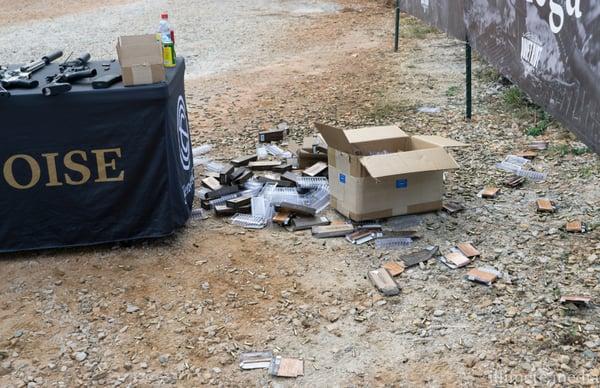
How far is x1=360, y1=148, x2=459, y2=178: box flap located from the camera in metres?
4.37

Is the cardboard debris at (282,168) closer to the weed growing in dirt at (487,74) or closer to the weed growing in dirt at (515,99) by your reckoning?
the weed growing in dirt at (515,99)

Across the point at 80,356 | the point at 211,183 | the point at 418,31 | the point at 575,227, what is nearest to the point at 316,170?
the point at 211,183

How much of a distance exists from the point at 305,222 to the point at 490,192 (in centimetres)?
148

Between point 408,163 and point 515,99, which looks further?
point 515,99

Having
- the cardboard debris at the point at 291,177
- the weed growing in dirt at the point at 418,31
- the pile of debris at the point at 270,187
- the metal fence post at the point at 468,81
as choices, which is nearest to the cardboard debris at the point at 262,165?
the pile of debris at the point at 270,187

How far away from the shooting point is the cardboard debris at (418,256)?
4.17m

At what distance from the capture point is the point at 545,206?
4.71 m

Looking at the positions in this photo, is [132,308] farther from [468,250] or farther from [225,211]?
[468,250]

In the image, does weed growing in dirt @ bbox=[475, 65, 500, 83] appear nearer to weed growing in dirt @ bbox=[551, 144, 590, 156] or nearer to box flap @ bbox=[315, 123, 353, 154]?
weed growing in dirt @ bbox=[551, 144, 590, 156]

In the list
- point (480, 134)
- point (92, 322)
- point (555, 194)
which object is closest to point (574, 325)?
point (555, 194)

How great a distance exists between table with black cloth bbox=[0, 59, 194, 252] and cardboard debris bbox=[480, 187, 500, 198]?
2.29 m

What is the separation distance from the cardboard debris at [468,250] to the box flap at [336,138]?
3.33 ft

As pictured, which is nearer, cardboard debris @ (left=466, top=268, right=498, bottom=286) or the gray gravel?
cardboard debris @ (left=466, top=268, right=498, bottom=286)

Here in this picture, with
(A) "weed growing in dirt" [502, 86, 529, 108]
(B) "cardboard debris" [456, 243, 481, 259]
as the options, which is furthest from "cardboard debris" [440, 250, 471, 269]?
(A) "weed growing in dirt" [502, 86, 529, 108]
